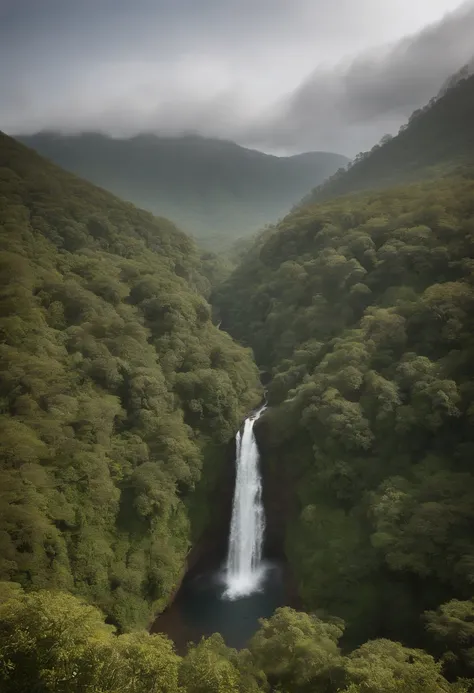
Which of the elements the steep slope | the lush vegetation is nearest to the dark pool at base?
the steep slope

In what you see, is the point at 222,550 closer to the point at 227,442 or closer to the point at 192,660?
the point at 227,442

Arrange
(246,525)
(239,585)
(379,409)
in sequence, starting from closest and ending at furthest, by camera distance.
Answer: (239,585) < (379,409) < (246,525)

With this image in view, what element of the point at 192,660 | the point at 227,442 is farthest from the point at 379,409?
the point at 192,660

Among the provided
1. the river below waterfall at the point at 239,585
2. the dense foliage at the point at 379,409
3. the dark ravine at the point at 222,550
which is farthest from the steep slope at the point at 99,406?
the dense foliage at the point at 379,409

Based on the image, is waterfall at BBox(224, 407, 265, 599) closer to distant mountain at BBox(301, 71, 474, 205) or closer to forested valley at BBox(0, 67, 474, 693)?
forested valley at BBox(0, 67, 474, 693)

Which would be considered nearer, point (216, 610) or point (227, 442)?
point (216, 610)

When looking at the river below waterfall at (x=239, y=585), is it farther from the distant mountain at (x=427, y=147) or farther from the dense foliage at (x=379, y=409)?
the distant mountain at (x=427, y=147)
